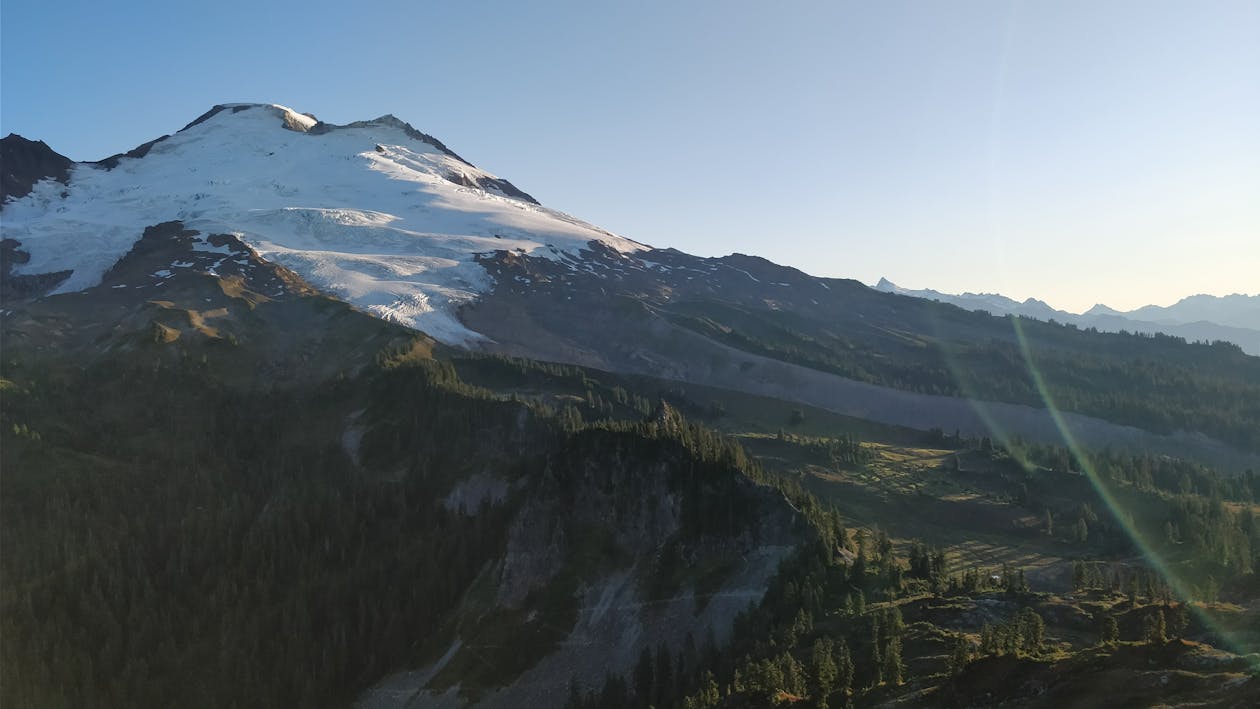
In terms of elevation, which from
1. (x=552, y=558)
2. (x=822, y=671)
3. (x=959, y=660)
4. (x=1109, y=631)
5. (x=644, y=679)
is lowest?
(x=644, y=679)

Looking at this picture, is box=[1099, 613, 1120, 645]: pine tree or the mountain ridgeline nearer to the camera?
box=[1099, 613, 1120, 645]: pine tree

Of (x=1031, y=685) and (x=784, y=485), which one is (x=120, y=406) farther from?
(x=1031, y=685)

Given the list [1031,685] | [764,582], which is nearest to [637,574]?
[764,582]

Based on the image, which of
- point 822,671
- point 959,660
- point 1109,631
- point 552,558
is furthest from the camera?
point 552,558

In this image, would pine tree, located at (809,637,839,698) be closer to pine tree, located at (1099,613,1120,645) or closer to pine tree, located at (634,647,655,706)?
pine tree, located at (1099,613,1120,645)

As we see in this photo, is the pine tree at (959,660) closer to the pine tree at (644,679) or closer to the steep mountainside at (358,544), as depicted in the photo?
the steep mountainside at (358,544)

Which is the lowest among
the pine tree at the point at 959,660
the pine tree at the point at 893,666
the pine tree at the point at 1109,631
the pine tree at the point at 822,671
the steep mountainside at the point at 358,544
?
the steep mountainside at the point at 358,544

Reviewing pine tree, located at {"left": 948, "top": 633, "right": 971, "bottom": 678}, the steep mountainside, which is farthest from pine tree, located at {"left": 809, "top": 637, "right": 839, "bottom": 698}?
the steep mountainside

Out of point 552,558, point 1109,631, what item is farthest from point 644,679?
point 1109,631

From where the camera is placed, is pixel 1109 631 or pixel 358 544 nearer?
pixel 1109 631

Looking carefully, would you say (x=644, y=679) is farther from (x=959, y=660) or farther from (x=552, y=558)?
(x=959, y=660)

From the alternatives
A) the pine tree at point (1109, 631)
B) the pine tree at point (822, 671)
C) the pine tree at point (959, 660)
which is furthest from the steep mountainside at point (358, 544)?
the pine tree at point (959, 660)
